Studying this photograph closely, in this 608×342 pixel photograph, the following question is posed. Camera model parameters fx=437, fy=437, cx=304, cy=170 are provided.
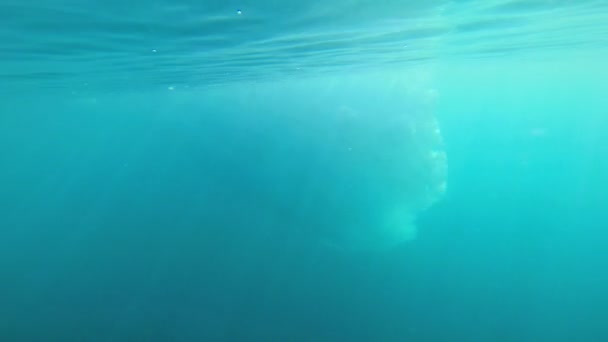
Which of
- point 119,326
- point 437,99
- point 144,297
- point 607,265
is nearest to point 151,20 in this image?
point 437,99

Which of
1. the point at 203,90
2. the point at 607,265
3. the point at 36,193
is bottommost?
the point at 607,265

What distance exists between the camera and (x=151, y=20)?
8.85 meters

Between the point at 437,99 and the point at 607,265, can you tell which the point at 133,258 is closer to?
the point at 437,99

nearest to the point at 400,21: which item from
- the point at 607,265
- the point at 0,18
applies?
the point at 0,18

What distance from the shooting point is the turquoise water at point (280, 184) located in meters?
10.7

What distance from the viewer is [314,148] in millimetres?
23438

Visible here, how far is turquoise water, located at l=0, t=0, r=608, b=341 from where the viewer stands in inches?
421

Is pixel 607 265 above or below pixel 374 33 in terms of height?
below

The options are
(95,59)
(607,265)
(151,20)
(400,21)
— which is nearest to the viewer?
(151,20)

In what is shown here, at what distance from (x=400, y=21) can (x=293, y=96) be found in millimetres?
13583

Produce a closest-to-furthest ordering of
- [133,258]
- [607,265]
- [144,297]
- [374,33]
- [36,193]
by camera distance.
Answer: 1. [374,33]
2. [144,297]
3. [133,258]
4. [607,265]
5. [36,193]

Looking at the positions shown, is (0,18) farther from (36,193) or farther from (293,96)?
(36,193)

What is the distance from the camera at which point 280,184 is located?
80.6 ft

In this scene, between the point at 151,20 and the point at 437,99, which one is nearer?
the point at 151,20
